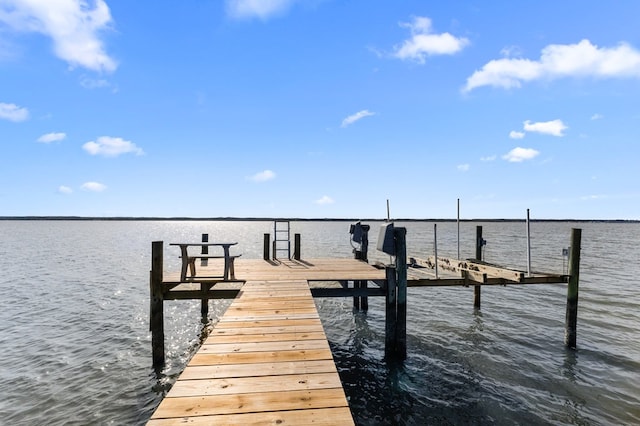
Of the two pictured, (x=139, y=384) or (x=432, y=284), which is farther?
(x=432, y=284)

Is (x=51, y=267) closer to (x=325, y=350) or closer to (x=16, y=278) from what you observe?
(x=16, y=278)

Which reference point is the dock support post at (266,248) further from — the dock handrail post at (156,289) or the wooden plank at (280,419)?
the wooden plank at (280,419)

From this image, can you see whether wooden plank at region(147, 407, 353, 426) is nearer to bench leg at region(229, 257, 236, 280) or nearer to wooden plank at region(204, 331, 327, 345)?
wooden plank at region(204, 331, 327, 345)

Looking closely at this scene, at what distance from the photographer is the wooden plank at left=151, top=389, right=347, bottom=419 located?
115 inches

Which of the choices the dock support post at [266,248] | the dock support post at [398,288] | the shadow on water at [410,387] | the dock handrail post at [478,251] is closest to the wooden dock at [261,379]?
the shadow on water at [410,387]

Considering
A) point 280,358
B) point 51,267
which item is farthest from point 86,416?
point 51,267

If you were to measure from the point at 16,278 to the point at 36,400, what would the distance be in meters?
18.9

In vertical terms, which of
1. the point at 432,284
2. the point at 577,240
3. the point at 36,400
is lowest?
the point at 36,400

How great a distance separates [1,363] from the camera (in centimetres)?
942

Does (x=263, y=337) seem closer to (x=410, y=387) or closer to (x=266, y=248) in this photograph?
(x=410, y=387)

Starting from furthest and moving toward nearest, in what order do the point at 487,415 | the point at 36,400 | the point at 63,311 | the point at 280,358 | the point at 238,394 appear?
the point at 63,311, the point at 36,400, the point at 487,415, the point at 280,358, the point at 238,394

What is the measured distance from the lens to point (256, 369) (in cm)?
375

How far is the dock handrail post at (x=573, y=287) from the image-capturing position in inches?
399

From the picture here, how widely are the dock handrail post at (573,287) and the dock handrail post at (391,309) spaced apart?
5.50 meters
